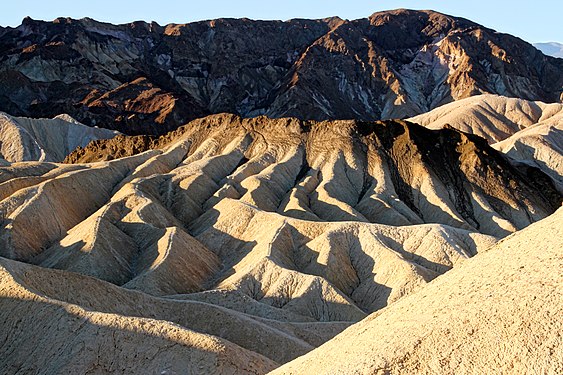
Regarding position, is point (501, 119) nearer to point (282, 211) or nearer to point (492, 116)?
point (492, 116)

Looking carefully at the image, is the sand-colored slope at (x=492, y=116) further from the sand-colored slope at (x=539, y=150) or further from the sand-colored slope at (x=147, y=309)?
the sand-colored slope at (x=147, y=309)

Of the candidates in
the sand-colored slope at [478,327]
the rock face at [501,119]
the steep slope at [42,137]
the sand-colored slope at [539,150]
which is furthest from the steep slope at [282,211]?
the rock face at [501,119]

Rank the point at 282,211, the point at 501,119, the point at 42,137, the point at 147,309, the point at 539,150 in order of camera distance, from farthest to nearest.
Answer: the point at 501,119, the point at 42,137, the point at 539,150, the point at 282,211, the point at 147,309

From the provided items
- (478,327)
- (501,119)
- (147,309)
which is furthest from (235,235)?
(501,119)

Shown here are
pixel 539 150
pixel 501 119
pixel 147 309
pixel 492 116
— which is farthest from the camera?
pixel 492 116

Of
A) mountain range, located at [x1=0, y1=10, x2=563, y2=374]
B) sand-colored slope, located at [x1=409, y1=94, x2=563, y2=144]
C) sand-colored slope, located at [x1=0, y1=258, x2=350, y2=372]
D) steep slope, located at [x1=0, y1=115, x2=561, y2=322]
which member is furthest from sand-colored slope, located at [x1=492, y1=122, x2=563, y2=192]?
sand-colored slope, located at [x1=0, y1=258, x2=350, y2=372]

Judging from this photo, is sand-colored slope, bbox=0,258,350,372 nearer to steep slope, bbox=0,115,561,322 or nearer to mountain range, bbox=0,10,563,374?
mountain range, bbox=0,10,563,374
